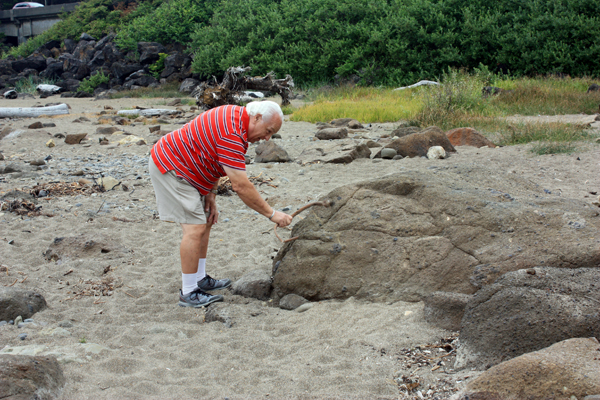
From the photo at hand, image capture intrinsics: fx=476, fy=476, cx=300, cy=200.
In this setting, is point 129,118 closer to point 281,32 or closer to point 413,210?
point 281,32

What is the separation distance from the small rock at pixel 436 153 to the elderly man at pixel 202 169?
454 centimetres

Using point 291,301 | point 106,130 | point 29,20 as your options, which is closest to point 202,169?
point 291,301

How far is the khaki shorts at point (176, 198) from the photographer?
11.1 feet

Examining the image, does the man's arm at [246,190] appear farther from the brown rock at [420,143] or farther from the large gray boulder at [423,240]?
the brown rock at [420,143]

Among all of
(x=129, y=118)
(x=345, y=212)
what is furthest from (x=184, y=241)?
(x=129, y=118)

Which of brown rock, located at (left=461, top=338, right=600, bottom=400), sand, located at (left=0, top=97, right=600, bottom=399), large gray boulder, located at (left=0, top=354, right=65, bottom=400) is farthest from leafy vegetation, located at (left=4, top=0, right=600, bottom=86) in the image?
large gray boulder, located at (left=0, top=354, right=65, bottom=400)

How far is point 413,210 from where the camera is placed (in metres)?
3.55

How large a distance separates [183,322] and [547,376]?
2.36 metres

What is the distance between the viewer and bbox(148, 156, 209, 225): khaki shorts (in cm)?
337

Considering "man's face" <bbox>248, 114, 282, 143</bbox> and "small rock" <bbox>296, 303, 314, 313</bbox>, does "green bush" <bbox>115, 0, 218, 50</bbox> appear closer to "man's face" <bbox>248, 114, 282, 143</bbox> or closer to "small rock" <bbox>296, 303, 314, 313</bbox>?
"man's face" <bbox>248, 114, 282, 143</bbox>

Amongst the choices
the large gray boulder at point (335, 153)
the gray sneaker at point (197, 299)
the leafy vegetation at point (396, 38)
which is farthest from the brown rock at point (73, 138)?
the leafy vegetation at point (396, 38)

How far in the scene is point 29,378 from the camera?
6.86ft

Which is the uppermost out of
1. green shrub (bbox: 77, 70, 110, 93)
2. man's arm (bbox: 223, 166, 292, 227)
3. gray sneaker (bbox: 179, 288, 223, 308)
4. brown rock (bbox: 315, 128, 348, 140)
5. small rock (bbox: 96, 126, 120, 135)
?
man's arm (bbox: 223, 166, 292, 227)

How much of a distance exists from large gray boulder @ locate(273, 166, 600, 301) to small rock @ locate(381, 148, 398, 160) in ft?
11.8
